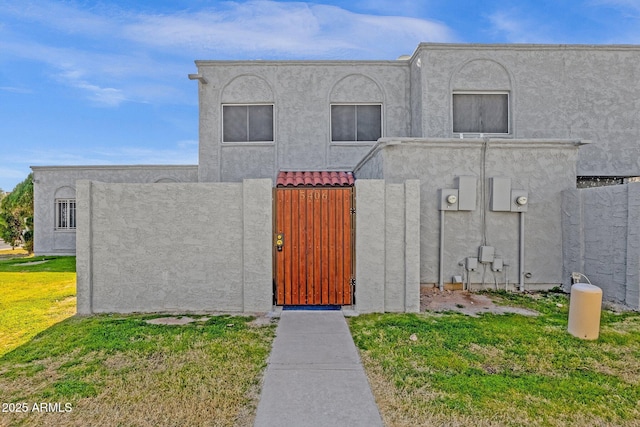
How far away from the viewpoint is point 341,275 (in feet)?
22.5

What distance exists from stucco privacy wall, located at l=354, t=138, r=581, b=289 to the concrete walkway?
423cm

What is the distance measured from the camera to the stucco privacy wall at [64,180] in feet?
57.5

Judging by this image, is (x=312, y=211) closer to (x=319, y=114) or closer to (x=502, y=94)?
(x=319, y=114)

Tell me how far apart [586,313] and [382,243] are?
11.3 feet

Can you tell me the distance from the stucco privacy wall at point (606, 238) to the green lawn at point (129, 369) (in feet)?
24.5

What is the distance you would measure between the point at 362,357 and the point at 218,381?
1930mm

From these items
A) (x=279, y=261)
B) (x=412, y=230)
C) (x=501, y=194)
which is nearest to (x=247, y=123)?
(x=279, y=261)

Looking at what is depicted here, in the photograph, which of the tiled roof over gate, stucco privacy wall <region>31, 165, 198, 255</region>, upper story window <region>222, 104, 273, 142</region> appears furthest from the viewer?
stucco privacy wall <region>31, 165, 198, 255</region>

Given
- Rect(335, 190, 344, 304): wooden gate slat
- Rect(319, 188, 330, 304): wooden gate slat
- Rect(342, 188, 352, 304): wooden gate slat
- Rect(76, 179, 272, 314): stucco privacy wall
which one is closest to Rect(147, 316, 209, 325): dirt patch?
Rect(76, 179, 272, 314): stucco privacy wall

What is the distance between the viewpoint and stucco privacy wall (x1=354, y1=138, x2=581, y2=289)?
28.5 ft

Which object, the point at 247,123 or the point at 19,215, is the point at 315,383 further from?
the point at 19,215

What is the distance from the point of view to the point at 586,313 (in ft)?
17.9

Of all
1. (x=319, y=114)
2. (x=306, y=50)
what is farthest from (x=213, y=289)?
(x=306, y=50)

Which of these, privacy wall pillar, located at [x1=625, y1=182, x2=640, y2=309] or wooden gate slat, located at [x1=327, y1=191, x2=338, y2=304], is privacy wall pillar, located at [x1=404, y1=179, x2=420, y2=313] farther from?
privacy wall pillar, located at [x1=625, y1=182, x2=640, y2=309]
